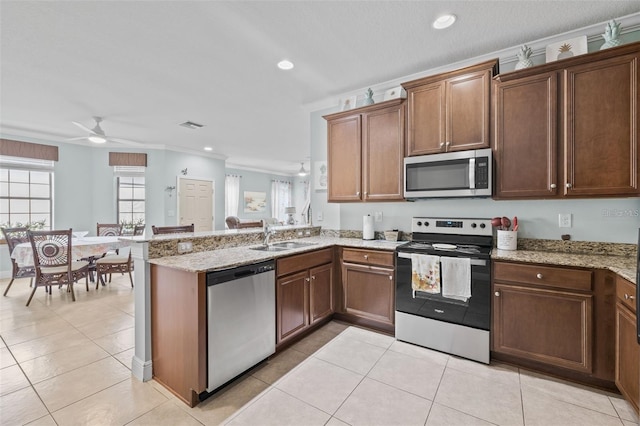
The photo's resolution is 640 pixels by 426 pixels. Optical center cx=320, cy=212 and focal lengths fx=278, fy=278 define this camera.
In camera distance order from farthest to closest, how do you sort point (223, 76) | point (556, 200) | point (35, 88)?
point (35, 88) < point (223, 76) < point (556, 200)

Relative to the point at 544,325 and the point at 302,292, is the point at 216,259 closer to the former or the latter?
the point at 302,292

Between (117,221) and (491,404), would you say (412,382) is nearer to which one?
(491,404)

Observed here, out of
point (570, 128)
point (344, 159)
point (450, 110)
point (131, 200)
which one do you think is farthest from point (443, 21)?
point (131, 200)

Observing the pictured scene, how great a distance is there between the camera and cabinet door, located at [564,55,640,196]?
2016 millimetres

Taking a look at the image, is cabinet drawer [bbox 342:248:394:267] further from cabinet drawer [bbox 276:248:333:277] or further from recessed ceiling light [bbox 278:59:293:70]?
recessed ceiling light [bbox 278:59:293:70]

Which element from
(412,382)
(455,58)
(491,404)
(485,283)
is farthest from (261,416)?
Result: (455,58)

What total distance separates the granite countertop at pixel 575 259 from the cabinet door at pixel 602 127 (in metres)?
0.50

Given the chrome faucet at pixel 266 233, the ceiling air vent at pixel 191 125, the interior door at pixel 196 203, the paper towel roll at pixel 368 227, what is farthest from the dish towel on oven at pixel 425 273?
the interior door at pixel 196 203

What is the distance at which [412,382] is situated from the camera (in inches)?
81.7

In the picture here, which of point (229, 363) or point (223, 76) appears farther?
point (223, 76)

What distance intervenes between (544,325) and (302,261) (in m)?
1.99

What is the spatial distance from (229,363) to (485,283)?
6.83 ft

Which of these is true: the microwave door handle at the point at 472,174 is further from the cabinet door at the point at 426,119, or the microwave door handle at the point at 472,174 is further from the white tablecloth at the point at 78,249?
the white tablecloth at the point at 78,249

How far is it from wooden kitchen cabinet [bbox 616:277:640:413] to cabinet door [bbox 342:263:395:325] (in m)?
1.55
